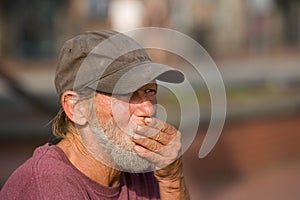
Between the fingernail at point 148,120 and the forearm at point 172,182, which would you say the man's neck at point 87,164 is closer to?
the forearm at point 172,182

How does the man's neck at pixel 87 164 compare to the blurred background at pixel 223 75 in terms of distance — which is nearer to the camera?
the man's neck at pixel 87 164

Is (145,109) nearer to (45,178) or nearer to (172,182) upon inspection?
(172,182)

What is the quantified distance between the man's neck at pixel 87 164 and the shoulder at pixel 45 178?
5cm

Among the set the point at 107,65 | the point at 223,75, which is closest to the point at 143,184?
the point at 107,65

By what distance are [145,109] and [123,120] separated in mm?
92

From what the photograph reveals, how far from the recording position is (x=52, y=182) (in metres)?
2.40

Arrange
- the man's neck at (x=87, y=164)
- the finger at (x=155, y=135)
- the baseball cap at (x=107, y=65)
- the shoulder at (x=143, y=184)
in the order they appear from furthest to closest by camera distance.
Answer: the shoulder at (x=143, y=184), the man's neck at (x=87, y=164), the baseball cap at (x=107, y=65), the finger at (x=155, y=135)

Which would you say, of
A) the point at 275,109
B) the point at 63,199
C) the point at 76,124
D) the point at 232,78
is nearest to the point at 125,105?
the point at 76,124

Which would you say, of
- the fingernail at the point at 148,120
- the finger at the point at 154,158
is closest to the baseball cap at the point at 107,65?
the fingernail at the point at 148,120

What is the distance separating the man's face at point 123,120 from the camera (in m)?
2.48

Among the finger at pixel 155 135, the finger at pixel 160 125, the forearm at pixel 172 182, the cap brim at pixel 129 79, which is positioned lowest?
the forearm at pixel 172 182

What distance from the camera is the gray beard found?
8.15 ft

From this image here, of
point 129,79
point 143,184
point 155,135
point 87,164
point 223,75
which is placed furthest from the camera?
point 223,75

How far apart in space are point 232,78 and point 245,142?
659cm
